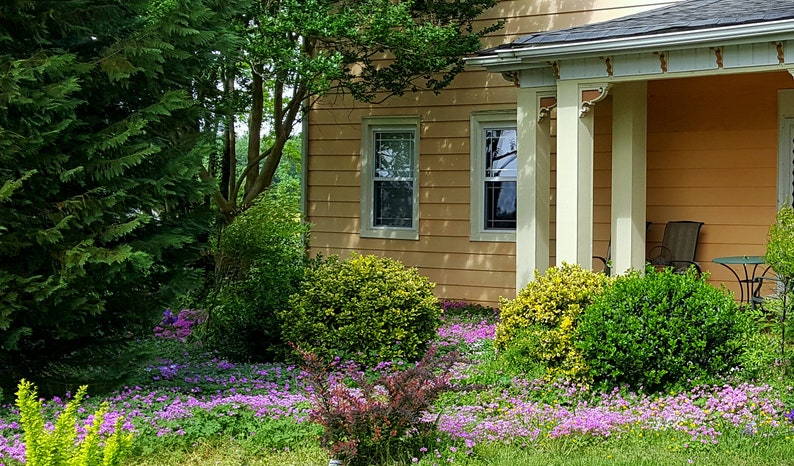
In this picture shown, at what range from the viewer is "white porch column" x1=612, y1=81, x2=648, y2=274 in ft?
32.1

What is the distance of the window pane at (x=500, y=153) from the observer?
1208 centimetres

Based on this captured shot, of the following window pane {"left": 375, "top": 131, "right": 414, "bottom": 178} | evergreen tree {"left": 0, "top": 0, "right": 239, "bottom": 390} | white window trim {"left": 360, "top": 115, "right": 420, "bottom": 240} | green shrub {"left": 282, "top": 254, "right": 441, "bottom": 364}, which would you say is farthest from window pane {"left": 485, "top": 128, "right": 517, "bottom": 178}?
evergreen tree {"left": 0, "top": 0, "right": 239, "bottom": 390}

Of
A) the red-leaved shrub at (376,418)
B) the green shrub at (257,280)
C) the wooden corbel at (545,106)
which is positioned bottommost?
the red-leaved shrub at (376,418)

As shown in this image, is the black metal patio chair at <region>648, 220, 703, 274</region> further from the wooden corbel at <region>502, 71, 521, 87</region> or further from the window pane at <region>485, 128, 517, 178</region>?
the wooden corbel at <region>502, 71, 521, 87</region>

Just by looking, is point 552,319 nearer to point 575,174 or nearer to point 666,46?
point 575,174

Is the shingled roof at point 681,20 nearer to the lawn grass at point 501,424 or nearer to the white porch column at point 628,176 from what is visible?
the white porch column at point 628,176

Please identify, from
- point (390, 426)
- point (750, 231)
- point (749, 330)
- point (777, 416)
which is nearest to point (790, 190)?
point (750, 231)

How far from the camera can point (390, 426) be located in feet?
16.8

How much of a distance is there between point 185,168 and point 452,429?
9.23 feet

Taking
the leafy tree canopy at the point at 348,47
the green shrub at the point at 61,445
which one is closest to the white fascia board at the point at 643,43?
the leafy tree canopy at the point at 348,47

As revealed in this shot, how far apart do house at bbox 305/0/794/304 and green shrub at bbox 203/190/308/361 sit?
2567mm

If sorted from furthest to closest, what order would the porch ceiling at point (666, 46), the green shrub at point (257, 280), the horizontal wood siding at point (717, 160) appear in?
the horizontal wood siding at point (717, 160)
the green shrub at point (257, 280)
the porch ceiling at point (666, 46)

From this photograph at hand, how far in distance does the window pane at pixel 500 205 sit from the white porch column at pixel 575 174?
3072 mm

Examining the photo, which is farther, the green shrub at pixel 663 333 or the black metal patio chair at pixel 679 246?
the black metal patio chair at pixel 679 246
